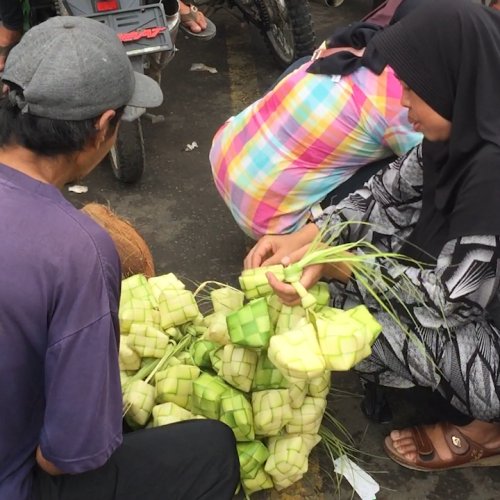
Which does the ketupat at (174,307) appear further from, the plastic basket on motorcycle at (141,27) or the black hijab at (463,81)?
the plastic basket on motorcycle at (141,27)

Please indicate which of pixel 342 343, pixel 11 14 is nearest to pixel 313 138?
pixel 342 343

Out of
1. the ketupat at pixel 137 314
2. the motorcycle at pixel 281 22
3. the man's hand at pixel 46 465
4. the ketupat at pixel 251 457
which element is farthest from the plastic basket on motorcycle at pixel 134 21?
the man's hand at pixel 46 465

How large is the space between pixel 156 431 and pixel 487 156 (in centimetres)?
119

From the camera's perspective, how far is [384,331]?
228 cm

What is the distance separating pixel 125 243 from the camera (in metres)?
2.67

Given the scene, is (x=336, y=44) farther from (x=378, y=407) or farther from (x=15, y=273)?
(x=15, y=273)

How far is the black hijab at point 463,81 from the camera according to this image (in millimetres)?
1912

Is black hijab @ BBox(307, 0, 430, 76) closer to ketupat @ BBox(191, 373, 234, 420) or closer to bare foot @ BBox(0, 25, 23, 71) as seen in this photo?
ketupat @ BBox(191, 373, 234, 420)

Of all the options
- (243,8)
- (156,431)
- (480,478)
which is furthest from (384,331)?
(243,8)

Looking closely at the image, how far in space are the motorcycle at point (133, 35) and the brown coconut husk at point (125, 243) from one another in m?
0.86

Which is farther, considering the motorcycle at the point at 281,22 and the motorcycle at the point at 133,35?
the motorcycle at the point at 281,22

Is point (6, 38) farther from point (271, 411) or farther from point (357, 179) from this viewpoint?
point (271, 411)

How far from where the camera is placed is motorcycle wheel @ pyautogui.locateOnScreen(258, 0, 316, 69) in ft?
14.6

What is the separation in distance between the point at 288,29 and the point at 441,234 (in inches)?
112
